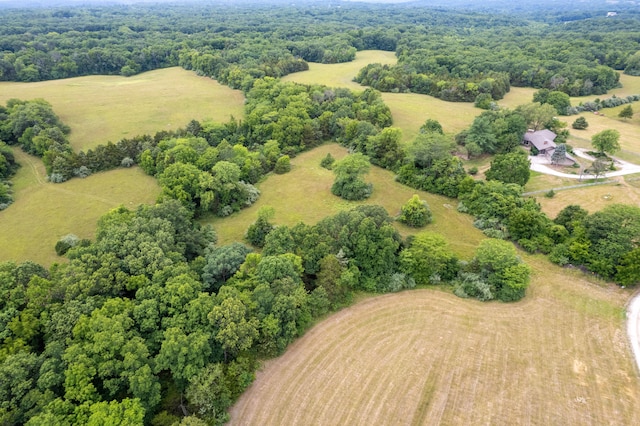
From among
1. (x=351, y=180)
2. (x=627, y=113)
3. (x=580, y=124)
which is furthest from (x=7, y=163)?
(x=627, y=113)

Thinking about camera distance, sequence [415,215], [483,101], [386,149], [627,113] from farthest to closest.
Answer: [483,101]
[627,113]
[386,149]
[415,215]

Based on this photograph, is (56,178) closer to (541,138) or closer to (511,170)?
(511,170)

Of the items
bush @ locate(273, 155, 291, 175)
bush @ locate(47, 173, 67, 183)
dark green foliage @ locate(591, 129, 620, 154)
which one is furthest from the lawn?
bush @ locate(47, 173, 67, 183)

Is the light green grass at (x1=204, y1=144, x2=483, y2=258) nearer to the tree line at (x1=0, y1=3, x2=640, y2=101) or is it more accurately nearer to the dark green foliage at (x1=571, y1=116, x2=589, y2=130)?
the dark green foliage at (x1=571, y1=116, x2=589, y2=130)

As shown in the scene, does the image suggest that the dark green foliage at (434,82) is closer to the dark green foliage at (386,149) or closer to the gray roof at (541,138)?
the gray roof at (541,138)

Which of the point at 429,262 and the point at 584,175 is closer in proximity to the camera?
the point at 429,262

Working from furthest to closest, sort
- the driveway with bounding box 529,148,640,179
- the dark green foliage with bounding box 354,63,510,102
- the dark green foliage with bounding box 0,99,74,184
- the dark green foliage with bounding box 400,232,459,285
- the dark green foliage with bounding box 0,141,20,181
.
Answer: the dark green foliage with bounding box 354,63,510,102, the dark green foliage with bounding box 0,99,74,184, the dark green foliage with bounding box 0,141,20,181, the driveway with bounding box 529,148,640,179, the dark green foliage with bounding box 400,232,459,285
